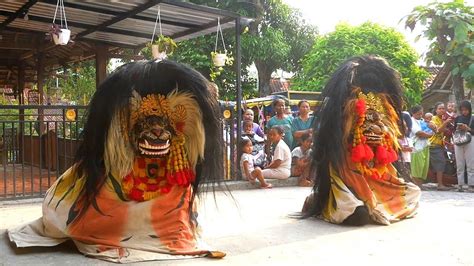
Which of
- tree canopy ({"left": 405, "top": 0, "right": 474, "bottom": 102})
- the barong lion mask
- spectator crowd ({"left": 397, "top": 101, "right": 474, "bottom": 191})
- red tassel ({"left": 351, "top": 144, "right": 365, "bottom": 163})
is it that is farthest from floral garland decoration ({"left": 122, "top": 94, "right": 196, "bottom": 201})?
tree canopy ({"left": 405, "top": 0, "right": 474, "bottom": 102})

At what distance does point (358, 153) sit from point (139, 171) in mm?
2214

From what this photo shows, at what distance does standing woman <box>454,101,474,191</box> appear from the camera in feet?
26.3

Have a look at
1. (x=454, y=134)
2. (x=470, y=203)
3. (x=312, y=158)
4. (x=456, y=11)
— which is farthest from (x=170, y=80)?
(x=456, y=11)

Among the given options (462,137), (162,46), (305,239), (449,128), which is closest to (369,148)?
(305,239)

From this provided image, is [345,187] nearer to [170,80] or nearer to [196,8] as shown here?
[170,80]

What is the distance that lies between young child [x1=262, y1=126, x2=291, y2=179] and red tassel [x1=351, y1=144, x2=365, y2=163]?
286 centimetres

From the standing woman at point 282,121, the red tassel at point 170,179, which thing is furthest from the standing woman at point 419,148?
the red tassel at point 170,179

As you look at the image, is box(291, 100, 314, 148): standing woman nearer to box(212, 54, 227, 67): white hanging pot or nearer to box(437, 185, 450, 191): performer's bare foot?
box(212, 54, 227, 67): white hanging pot

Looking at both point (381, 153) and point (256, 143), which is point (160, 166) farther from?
point (256, 143)

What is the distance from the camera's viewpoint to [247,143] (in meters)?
8.00

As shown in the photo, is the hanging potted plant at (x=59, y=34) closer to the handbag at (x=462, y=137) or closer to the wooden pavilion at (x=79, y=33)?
the wooden pavilion at (x=79, y=33)

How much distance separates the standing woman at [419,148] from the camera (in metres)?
8.42

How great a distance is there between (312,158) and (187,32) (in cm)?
446

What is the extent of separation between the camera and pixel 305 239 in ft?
14.8
